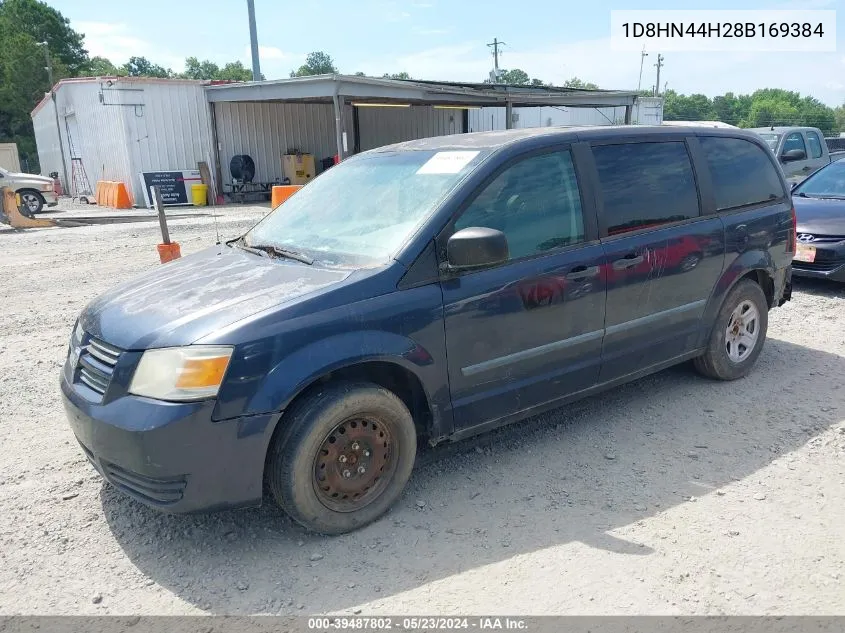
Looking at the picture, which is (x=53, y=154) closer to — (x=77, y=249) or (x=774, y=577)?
(x=77, y=249)

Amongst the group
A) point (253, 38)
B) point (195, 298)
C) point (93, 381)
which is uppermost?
point (253, 38)

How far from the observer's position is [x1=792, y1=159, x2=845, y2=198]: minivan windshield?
8258 millimetres

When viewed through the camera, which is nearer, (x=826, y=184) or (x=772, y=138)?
(x=826, y=184)

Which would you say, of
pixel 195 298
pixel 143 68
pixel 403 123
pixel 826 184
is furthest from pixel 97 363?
pixel 143 68

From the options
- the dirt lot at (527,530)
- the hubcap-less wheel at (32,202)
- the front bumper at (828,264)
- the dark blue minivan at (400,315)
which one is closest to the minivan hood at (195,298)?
the dark blue minivan at (400,315)

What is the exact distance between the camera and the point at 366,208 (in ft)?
12.0

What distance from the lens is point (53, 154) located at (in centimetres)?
2977

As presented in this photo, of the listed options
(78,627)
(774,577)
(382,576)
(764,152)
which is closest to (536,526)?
(382,576)

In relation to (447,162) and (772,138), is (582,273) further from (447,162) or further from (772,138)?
(772,138)

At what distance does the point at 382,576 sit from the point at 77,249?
10894mm

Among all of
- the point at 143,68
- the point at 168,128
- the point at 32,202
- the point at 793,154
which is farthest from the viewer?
the point at 143,68

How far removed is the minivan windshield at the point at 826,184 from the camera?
826 cm

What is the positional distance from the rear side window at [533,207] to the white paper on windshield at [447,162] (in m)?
0.21

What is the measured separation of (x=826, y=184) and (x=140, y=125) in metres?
18.6
